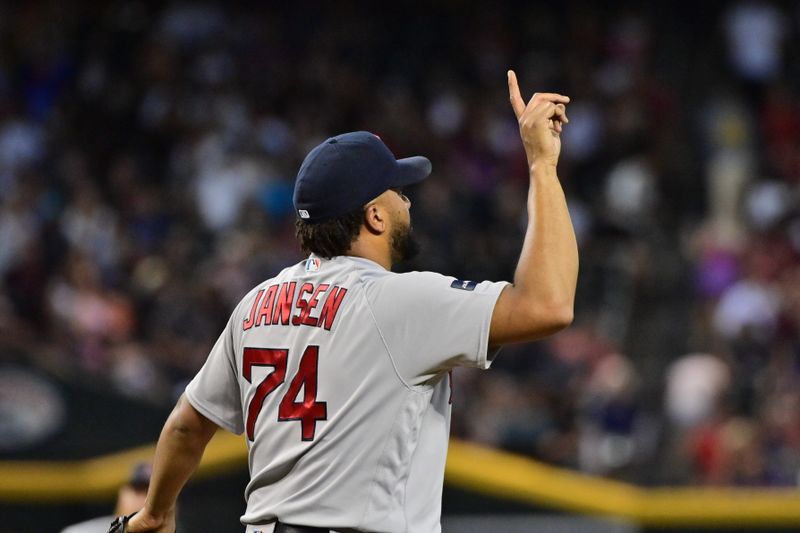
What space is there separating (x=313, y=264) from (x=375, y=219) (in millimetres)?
191

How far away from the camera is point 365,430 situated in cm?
328

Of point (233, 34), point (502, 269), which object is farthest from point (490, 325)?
point (233, 34)

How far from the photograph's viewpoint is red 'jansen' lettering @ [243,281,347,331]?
11.1 feet

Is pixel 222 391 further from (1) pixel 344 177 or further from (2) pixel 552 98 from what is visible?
(2) pixel 552 98

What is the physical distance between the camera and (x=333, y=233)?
3.47 m

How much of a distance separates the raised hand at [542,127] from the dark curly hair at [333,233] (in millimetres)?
443

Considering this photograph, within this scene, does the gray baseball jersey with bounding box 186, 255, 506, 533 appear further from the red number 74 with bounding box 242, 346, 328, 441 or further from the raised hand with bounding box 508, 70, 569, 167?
the raised hand with bounding box 508, 70, 569, 167

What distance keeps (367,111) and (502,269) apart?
11.9ft

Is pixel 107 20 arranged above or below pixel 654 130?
above

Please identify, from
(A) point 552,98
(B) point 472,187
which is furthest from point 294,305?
(B) point 472,187

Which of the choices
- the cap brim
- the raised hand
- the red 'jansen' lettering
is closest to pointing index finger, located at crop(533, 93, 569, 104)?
the raised hand

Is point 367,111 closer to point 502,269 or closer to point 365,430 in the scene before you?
point 502,269

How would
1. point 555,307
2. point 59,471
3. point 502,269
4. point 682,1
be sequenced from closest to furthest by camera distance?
point 555,307 → point 59,471 → point 502,269 → point 682,1

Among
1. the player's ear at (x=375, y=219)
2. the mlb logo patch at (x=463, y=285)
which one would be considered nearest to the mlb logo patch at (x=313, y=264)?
the player's ear at (x=375, y=219)
